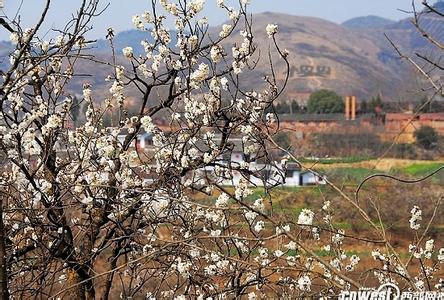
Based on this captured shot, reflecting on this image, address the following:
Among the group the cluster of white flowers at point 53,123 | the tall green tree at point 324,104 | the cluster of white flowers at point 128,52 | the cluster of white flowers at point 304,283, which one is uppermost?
the cluster of white flowers at point 128,52

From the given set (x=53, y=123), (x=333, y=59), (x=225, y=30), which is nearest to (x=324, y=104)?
(x=225, y=30)


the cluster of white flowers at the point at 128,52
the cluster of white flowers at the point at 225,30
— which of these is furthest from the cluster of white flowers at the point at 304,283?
the cluster of white flowers at the point at 128,52

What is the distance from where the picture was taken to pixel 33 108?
3994 millimetres

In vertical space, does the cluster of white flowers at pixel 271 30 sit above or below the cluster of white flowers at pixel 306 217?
above

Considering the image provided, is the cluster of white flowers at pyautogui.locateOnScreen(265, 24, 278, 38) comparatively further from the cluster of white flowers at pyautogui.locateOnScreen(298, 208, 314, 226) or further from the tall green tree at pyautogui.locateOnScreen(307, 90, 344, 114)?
the tall green tree at pyautogui.locateOnScreen(307, 90, 344, 114)

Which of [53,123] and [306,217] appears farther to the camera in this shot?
[53,123]

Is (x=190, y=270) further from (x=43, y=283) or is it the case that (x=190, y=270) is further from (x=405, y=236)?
(x=405, y=236)

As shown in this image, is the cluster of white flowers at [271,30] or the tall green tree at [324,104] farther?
the tall green tree at [324,104]

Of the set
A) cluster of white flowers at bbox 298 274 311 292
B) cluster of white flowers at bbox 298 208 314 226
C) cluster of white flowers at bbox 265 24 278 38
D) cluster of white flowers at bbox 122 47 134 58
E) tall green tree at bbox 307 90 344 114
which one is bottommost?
tall green tree at bbox 307 90 344 114

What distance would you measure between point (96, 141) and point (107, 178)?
0.24 metres

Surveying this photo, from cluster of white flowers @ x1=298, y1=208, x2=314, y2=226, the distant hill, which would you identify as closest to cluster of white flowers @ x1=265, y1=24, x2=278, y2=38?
cluster of white flowers @ x1=298, y1=208, x2=314, y2=226

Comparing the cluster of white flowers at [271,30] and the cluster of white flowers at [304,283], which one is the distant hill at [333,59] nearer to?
the cluster of white flowers at [271,30]

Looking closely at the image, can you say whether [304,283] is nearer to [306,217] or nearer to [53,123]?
[306,217]

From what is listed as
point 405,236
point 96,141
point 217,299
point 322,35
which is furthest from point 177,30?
point 322,35
